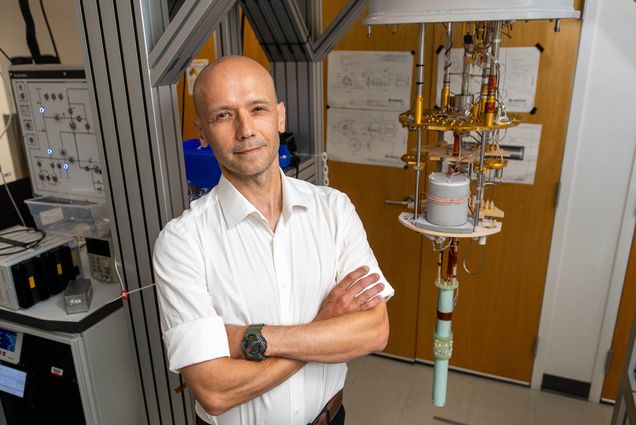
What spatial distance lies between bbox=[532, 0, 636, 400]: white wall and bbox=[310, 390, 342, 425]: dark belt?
1.61m

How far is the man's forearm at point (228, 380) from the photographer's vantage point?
1.14m

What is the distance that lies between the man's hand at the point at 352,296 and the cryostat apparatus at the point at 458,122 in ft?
1.32

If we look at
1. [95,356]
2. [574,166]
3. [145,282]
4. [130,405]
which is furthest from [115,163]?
[574,166]

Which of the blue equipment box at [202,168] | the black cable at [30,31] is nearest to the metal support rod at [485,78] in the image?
the blue equipment box at [202,168]

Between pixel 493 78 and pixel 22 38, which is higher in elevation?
pixel 22 38

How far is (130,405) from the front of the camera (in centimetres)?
192

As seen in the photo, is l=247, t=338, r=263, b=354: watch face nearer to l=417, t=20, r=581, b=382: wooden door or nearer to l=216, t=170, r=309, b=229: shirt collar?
l=216, t=170, r=309, b=229: shirt collar

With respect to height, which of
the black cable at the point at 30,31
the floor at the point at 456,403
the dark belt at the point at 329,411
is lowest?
the floor at the point at 456,403

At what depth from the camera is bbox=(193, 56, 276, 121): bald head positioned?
1.22 m

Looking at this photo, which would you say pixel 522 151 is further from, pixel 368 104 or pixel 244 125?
pixel 244 125

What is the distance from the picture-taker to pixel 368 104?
2.71 meters

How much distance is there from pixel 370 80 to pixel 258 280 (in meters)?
1.72

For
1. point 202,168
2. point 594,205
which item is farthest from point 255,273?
point 594,205

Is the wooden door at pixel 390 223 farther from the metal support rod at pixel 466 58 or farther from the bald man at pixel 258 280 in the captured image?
the bald man at pixel 258 280
